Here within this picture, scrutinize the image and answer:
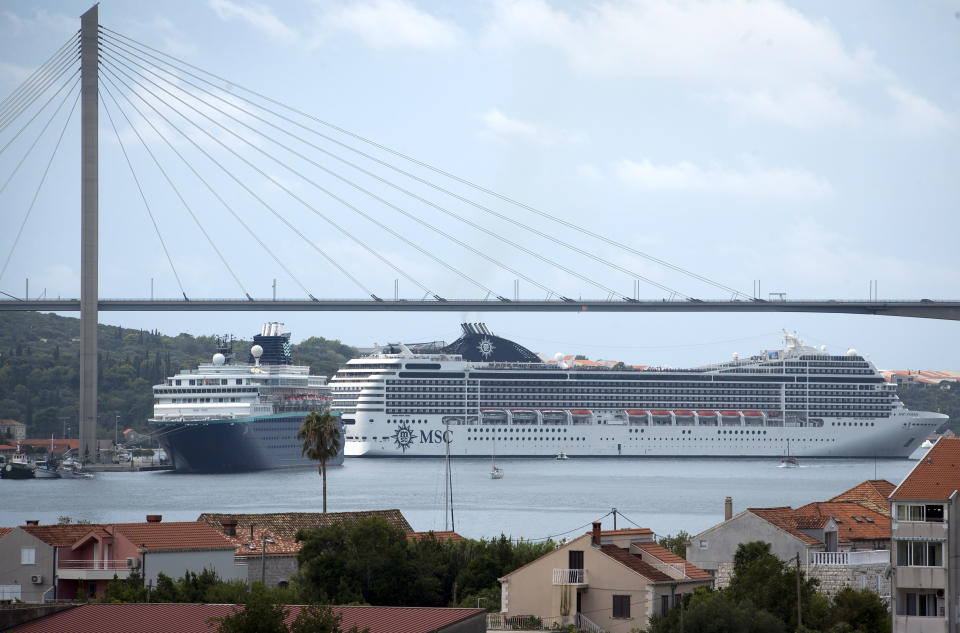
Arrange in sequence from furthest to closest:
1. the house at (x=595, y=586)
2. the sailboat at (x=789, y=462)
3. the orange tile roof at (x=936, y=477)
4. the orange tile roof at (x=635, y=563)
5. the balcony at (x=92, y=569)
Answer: the sailboat at (x=789, y=462), the balcony at (x=92, y=569), the orange tile roof at (x=635, y=563), the house at (x=595, y=586), the orange tile roof at (x=936, y=477)

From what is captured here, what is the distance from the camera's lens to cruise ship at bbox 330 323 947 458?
75312 millimetres

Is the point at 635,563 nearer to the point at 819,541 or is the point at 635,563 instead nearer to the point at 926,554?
the point at 819,541

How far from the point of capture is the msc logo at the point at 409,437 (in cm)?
7488

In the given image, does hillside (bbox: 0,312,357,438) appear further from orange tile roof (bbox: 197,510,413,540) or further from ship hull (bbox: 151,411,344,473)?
orange tile roof (bbox: 197,510,413,540)

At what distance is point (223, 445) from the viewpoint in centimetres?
6116

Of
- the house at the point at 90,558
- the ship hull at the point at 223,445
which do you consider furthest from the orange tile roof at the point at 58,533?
the ship hull at the point at 223,445

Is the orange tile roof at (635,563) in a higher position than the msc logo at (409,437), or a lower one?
higher

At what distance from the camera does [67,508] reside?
41.8 m

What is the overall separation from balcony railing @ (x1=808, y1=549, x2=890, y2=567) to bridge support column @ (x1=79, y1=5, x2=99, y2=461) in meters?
36.9

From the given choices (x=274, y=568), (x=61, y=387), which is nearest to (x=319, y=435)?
(x=274, y=568)

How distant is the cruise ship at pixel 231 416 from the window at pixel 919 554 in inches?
1848

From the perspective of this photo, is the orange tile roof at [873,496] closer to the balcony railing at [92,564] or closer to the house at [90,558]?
the house at [90,558]

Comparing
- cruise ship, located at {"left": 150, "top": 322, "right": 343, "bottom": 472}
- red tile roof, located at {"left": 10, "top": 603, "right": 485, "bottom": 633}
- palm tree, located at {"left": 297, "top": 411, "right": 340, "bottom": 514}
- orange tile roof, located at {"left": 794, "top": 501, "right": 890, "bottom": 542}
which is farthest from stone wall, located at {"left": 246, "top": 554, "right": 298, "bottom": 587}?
cruise ship, located at {"left": 150, "top": 322, "right": 343, "bottom": 472}

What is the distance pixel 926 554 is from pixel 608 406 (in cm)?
6095
